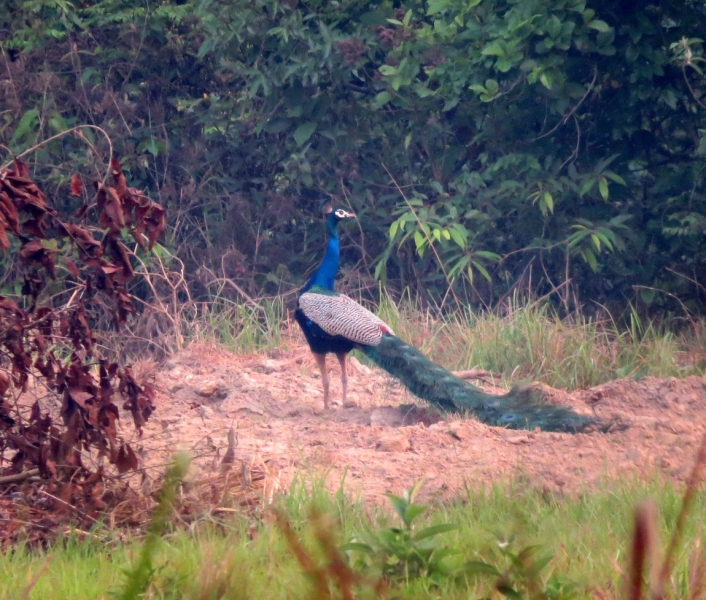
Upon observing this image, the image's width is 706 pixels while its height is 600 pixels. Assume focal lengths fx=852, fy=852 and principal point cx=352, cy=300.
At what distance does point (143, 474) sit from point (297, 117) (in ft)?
20.0

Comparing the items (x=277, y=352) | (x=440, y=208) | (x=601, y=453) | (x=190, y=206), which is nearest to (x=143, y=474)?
(x=601, y=453)

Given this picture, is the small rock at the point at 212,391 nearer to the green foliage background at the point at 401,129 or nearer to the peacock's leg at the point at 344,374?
the peacock's leg at the point at 344,374

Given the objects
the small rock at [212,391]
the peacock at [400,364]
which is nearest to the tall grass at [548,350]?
the peacock at [400,364]

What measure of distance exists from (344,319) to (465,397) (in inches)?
46.3

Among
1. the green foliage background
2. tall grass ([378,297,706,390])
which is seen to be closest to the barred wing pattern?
tall grass ([378,297,706,390])

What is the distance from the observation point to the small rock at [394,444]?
471 cm

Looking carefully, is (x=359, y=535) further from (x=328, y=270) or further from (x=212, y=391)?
(x=328, y=270)

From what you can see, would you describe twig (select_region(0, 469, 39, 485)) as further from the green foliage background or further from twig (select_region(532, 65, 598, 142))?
twig (select_region(532, 65, 598, 142))

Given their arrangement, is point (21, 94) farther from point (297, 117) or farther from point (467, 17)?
point (467, 17)

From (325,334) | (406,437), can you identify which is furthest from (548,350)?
(406,437)

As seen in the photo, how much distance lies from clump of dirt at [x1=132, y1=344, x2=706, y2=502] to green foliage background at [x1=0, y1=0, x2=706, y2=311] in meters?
2.42

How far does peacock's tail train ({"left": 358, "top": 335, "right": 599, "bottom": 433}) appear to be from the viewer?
5.02 metres

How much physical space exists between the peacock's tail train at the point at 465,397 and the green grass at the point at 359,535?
3.89 feet

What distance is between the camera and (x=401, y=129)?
30.8 ft
